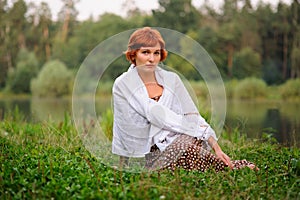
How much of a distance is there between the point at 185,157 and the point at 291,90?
47.1 ft

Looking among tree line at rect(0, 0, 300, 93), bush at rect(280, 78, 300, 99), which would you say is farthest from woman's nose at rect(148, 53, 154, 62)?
tree line at rect(0, 0, 300, 93)

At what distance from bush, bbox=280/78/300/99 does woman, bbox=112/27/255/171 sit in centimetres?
1398

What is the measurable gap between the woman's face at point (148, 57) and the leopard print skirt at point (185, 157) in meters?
0.60

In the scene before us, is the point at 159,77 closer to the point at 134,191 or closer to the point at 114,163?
the point at 114,163

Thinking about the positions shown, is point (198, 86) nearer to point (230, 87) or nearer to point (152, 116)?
point (152, 116)

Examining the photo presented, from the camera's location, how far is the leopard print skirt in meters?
3.34

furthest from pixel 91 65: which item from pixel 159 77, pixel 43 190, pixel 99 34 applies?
pixel 99 34

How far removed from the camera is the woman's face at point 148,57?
3.37 metres

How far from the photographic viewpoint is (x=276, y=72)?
2122 cm

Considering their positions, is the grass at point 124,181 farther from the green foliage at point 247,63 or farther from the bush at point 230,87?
the green foliage at point 247,63

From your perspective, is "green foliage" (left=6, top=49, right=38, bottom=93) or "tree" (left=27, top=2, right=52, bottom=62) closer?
"green foliage" (left=6, top=49, right=38, bottom=93)

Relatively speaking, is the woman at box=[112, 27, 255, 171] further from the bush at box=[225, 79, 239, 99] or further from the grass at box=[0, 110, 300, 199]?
the bush at box=[225, 79, 239, 99]

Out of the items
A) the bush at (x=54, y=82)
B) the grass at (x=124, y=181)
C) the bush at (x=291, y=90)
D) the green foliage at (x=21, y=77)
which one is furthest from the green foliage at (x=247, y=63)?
the grass at (x=124, y=181)

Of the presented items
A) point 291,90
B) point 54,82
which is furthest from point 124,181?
point 54,82
